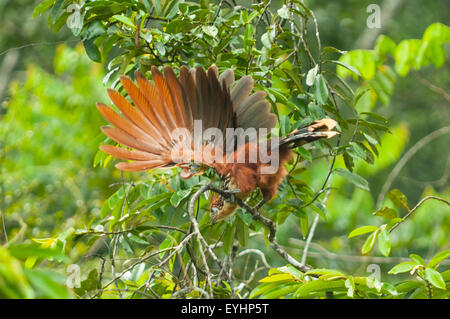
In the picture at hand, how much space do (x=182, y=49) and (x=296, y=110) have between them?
1.48 feet

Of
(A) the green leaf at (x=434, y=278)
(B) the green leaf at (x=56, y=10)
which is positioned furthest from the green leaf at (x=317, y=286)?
(B) the green leaf at (x=56, y=10)

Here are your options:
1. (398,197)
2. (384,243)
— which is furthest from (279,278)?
(398,197)

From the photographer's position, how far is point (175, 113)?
1636mm

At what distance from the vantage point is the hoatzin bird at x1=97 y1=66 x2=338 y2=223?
A: 157cm

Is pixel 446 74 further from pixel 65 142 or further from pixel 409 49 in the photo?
pixel 65 142

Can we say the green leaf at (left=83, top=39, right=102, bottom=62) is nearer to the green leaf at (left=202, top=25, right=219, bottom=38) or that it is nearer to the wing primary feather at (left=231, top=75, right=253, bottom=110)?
the green leaf at (left=202, top=25, right=219, bottom=38)

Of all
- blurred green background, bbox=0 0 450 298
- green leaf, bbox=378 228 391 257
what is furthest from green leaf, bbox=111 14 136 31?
blurred green background, bbox=0 0 450 298

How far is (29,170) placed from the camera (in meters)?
4.14


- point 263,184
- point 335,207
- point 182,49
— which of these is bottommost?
point 335,207

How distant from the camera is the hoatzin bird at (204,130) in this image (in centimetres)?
157

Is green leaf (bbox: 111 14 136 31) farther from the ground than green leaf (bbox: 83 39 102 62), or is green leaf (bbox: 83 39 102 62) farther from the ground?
green leaf (bbox: 111 14 136 31)

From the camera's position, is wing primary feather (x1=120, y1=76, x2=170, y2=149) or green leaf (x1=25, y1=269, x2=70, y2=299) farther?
wing primary feather (x1=120, y1=76, x2=170, y2=149)

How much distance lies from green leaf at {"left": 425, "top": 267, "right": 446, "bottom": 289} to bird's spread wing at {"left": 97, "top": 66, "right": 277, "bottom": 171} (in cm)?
66
